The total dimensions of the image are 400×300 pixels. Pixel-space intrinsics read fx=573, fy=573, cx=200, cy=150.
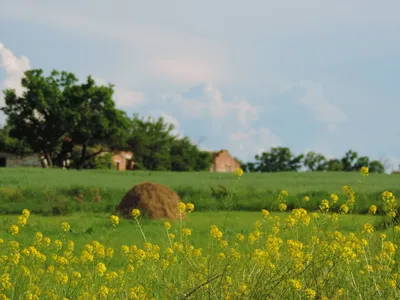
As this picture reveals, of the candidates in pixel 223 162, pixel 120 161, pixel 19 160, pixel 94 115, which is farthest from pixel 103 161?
pixel 223 162

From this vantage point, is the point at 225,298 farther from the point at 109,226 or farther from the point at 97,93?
the point at 97,93

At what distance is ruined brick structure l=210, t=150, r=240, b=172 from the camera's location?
68.5 metres

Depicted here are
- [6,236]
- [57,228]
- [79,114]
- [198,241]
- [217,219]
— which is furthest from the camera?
[79,114]

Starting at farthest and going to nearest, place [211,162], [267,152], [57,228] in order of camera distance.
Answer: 1. [267,152]
2. [211,162]
3. [57,228]

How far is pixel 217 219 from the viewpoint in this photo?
57.5ft

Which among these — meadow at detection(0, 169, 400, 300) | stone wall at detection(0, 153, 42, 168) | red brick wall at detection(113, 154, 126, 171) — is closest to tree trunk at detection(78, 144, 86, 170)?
stone wall at detection(0, 153, 42, 168)

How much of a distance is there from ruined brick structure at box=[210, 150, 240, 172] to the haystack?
4973cm

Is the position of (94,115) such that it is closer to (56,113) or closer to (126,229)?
(56,113)

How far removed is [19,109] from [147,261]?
47213 mm

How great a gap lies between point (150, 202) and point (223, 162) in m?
54.3

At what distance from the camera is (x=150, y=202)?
16.8 metres

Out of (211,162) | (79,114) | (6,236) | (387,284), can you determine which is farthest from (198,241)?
(211,162)

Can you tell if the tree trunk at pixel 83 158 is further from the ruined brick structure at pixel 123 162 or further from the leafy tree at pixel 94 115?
the ruined brick structure at pixel 123 162

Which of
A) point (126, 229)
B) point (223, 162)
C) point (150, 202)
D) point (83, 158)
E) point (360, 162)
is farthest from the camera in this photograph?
point (223, 162)
